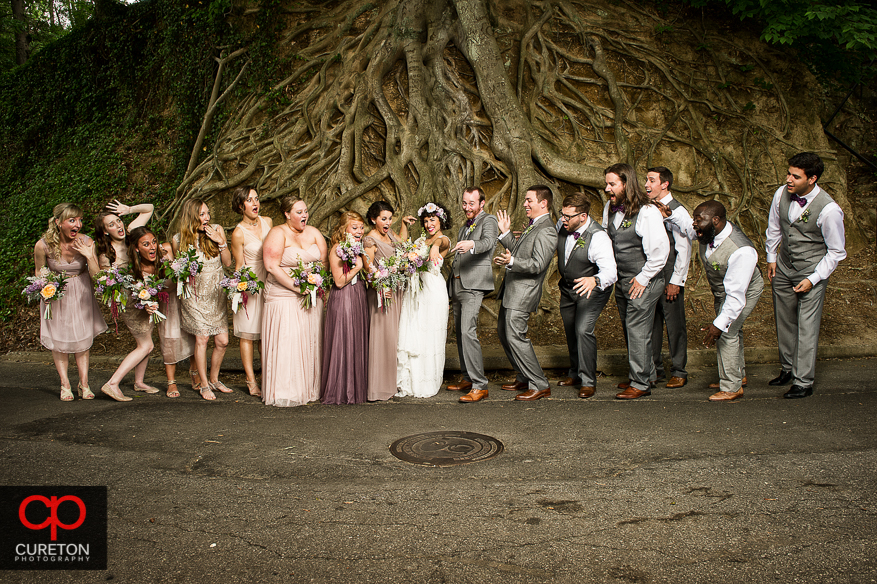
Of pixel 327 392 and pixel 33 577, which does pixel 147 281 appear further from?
pixel 33 577

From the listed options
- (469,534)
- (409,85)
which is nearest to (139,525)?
(469,534)

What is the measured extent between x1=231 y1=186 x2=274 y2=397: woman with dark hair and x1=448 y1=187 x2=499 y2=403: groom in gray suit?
2.28 meters

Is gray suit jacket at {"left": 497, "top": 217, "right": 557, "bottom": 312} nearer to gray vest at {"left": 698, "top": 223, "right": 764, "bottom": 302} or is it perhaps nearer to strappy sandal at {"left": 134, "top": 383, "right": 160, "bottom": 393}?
gray vest at {"left": 698, "top": 223, "right": 764, "bottom": 302}

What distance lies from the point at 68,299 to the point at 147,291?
3.36ft

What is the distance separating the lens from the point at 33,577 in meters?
3.44

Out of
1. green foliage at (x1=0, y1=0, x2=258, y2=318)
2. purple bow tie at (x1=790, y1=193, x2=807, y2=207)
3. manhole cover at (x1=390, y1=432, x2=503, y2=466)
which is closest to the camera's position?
manhole cover at (x1=390, y1=432, x2=503, y2=466)

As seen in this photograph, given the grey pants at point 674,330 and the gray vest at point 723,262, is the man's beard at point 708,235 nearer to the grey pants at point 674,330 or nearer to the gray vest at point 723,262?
the gray vest at point 723,262

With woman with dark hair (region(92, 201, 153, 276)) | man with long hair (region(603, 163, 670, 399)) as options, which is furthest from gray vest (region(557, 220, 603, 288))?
woman with dark hair (region(92, 201, 153, 276))

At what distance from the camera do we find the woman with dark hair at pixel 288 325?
23.5ft

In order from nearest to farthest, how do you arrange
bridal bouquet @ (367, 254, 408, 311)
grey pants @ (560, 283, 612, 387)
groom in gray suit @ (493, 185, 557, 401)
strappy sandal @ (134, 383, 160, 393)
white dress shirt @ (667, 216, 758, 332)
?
white dress shirt @ (667, 216, 758, 332), groom in gray suit @ (493, 185, 557, 401), grey pants @ (560, 283, 612, 387), bridal bouquet @ (367, 254, 408, 311), strappy sandal @ (134, 383, 160, 393)

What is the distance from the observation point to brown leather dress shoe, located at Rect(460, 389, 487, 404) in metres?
7.07

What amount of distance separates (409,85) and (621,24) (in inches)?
186

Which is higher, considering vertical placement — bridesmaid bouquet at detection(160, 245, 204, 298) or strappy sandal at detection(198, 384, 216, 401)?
bridesmaid bouquet at detection(160, 245, 204, 298)

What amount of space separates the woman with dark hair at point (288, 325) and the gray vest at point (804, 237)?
5141 millimetres
